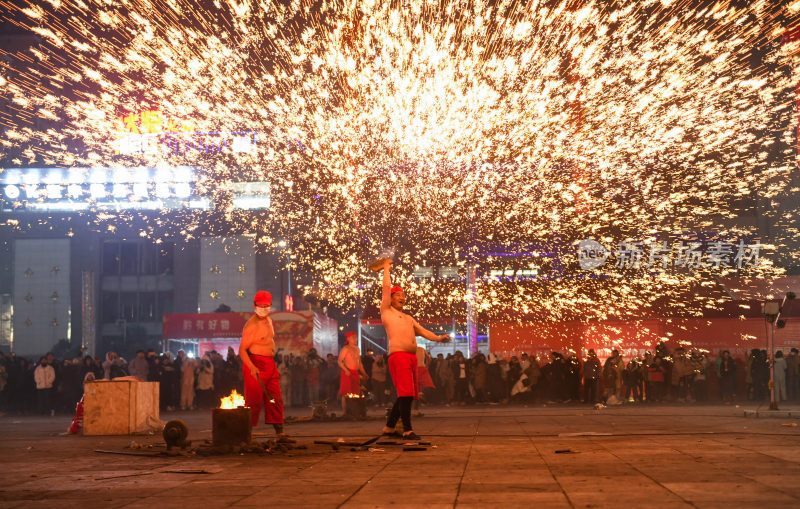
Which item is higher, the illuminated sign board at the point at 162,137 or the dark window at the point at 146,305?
the illuminated sign board at the point at 162,137

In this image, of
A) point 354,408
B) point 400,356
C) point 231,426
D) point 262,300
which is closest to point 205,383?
point 354,408

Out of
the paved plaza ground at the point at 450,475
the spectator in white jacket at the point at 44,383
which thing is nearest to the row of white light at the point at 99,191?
the spectator in white jacket at the point at 44,383

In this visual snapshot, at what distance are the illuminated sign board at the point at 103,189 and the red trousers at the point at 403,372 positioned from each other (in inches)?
1391

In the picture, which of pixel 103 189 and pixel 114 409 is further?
pixel 103 189

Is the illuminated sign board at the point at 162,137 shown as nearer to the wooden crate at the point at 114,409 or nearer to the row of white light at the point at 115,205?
the row of white light at the point at 115,205

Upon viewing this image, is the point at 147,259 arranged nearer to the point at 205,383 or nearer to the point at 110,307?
the point at 110,307

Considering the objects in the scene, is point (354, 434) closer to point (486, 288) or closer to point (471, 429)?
point (471, 429)

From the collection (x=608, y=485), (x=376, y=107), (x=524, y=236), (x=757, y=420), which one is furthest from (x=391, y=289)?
(x=524, y=236)

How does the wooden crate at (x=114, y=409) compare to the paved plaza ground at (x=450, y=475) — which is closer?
the paved plaza ground at (x=450, y=475)

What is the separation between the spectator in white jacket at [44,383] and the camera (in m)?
22.4

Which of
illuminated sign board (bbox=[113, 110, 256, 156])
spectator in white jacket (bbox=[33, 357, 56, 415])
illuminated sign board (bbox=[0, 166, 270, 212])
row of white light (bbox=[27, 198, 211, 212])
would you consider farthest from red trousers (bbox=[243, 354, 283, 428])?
illuminated sign board (bbox=[113, 110, 256, 156])

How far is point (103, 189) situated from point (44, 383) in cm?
2436

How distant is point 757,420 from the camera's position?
45.2 ft

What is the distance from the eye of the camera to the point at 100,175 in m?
45.3
